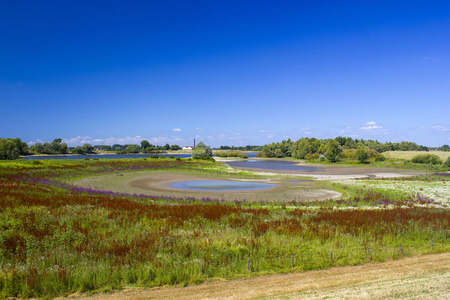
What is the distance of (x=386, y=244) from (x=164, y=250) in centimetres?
1272

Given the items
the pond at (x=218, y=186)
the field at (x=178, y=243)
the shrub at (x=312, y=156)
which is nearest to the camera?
the field at (x=178, y=243)

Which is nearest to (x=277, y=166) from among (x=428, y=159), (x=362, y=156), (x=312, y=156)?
(x=362, y=156)

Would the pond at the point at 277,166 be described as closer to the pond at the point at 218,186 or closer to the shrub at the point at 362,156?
the shrub at the point at 362,156

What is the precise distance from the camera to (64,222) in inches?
722

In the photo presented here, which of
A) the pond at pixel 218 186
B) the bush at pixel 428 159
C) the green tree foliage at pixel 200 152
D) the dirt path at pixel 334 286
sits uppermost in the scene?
the green tree foliage at pixel 200 152

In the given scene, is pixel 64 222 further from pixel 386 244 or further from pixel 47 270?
pixel 386 244

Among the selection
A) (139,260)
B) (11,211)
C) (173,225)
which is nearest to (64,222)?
(11,211)

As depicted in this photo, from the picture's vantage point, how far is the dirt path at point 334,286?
991 cm

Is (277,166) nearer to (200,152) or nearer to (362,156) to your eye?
(200,152)

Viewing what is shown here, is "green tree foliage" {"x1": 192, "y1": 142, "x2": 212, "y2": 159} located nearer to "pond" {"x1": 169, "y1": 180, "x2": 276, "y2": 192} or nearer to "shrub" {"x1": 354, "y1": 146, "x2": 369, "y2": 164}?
"shrub" {"x1": 354, "y1": 146, "x2": 369, "y2": 164}

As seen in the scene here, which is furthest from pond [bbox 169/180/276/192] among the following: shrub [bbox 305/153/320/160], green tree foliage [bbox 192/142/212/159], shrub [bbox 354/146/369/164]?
shrub [bbox 305/153/320/160]

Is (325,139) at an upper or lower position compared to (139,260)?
upper

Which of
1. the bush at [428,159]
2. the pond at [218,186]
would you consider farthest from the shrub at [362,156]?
the pond at [218,186]

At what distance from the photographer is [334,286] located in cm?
1080
